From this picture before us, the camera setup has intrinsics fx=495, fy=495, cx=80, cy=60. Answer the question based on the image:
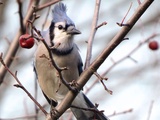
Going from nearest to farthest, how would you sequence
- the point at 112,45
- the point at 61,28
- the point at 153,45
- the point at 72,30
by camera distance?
the point at 112,45
the point at 72,30
the point at 61,28
the point at 153,45

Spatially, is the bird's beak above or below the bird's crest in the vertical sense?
below

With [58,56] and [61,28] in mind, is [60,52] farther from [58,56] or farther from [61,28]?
[61,28]

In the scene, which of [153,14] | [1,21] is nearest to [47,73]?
[1,21]

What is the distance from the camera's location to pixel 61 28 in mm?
3395

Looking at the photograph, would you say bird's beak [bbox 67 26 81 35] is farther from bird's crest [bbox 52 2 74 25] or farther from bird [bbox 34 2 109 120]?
bird's crest [bbox 52 2 74 25]

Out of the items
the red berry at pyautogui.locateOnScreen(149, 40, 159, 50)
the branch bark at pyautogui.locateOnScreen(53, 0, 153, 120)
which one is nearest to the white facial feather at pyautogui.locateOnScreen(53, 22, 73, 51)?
the branch bark at pyautogui.locateOnScreen(53, 0, 153, 120)

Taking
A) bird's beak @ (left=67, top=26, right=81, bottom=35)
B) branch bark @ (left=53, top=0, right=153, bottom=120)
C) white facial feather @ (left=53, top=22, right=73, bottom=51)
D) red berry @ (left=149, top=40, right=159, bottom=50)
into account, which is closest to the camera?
branch bark @ (left=53, top=0, right=153, bottom=120)

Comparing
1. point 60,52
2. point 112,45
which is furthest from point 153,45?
point 112,45

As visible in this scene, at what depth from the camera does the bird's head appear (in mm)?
3350

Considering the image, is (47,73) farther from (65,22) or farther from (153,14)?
(153,14)

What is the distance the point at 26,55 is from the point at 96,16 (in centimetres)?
371

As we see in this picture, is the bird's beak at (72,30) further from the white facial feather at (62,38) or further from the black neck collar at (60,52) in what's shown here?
the black neck collar at (60,52)

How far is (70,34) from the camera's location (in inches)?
131

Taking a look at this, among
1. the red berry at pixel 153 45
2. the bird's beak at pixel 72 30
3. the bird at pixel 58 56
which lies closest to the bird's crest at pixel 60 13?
the bird at pixel 58 56
